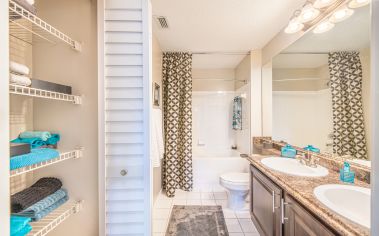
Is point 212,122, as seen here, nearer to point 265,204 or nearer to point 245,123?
point 245,123

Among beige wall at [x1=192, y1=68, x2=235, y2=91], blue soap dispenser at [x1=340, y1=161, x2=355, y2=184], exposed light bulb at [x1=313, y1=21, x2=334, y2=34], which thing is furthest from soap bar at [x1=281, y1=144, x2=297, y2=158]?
beige wall at [x1=192, y1=68, x2=235, y2=91]

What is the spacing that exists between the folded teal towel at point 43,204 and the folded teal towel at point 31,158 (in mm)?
233

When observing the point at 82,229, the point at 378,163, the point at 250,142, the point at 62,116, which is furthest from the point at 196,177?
the point at 378,163

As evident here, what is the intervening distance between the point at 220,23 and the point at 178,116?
5.06 feet

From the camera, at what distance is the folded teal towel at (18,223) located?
0.70m

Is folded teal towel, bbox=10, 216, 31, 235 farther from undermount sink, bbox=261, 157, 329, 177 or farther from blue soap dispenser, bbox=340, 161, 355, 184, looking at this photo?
blue soap dispenser, bbox=340, 161, 355, 184

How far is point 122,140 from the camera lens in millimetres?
1032

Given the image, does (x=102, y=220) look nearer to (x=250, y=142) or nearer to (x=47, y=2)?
(x=47, y=2)

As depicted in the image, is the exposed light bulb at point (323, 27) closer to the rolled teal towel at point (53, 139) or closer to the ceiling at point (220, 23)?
the ceiling at point (220, 23)

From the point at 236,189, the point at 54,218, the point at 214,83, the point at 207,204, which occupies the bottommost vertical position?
the point at 207,204

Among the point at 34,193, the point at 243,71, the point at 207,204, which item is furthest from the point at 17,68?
the point at 243,71

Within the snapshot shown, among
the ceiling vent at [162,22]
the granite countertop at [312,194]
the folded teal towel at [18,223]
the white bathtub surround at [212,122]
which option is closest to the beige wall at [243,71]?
the white bathtub surround at [212,122]

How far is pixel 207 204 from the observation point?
8.58 ft

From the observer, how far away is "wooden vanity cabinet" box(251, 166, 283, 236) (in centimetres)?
137
